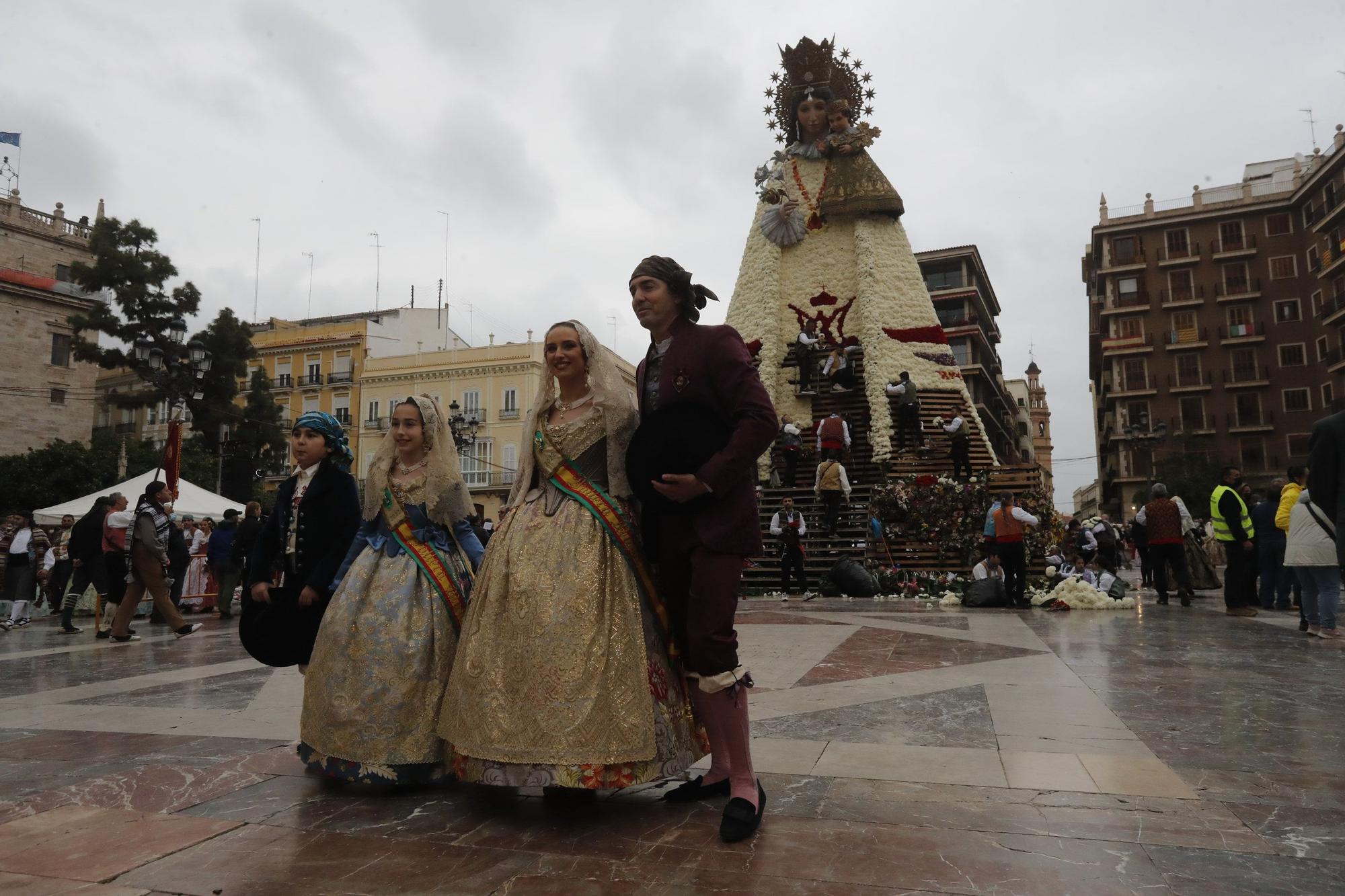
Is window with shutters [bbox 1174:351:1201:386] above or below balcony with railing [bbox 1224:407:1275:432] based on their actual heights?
above

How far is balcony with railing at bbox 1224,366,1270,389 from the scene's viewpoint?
44562 mm

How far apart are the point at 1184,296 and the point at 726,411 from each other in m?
52.7

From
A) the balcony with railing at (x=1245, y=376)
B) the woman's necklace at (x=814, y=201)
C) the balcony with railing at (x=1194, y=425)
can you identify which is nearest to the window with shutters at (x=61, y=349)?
the woman's necklace at (x=814, y=201)

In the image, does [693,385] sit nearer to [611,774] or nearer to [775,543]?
[611,774]

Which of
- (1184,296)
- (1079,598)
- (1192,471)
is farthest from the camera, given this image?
(1184,296)

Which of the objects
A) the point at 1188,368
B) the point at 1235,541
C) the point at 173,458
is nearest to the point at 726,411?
the point at 1235,541

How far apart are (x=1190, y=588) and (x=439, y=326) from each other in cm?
4186

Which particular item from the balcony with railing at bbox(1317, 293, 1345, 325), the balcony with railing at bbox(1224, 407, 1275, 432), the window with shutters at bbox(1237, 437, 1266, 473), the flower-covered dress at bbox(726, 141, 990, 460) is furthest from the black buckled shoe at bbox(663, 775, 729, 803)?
the balcony with railing at bbox(1224, 407, 1275, 432)

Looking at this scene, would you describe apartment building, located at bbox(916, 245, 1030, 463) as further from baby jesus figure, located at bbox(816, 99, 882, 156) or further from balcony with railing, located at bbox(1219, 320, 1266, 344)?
baby jesus figure, located at bbox(816, 99, 882, 156)

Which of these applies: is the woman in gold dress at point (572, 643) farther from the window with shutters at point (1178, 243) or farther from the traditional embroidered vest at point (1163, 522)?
the window with shutters at point (1178, 243)

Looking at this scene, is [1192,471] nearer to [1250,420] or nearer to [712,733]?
[1250,420]

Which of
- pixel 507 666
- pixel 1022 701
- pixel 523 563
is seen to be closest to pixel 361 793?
pixel 507 666

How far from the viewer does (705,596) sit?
2553mm

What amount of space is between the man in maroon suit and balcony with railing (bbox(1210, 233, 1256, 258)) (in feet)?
173
